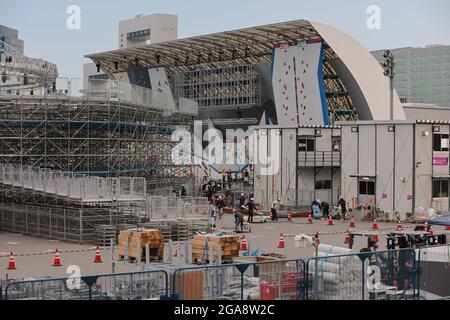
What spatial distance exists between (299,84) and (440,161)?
3074 centimetres

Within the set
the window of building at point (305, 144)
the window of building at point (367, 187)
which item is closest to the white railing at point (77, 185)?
the window of building at point (367, 187)

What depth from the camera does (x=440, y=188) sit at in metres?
41.1

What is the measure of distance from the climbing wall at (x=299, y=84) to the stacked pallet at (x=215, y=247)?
153 feet

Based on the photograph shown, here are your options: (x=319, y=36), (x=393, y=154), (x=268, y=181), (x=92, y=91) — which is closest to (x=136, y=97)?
(x=92, y=91)

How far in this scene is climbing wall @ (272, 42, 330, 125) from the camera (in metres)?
68.3

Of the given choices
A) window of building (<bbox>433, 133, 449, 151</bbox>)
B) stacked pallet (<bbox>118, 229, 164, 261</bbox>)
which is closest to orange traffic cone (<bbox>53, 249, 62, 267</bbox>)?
stacked pallet (<bbox>118, 229, 164, 261</bbox>)

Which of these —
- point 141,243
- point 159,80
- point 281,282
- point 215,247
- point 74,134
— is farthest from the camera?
point 159,80

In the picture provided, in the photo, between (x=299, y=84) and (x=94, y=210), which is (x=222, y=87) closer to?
(x=299, y=84)

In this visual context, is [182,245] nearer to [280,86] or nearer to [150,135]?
[150,135]

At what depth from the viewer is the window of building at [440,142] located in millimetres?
40744

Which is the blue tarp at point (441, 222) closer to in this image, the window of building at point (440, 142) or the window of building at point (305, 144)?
the window of building at point (440, 142)

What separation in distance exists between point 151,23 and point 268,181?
151 meters

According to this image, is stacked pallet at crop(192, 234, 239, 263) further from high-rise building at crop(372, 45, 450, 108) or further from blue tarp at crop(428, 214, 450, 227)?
high-rise building at crop(372, 45, 450, 108)

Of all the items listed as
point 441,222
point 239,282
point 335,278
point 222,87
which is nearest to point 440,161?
point 441,222
